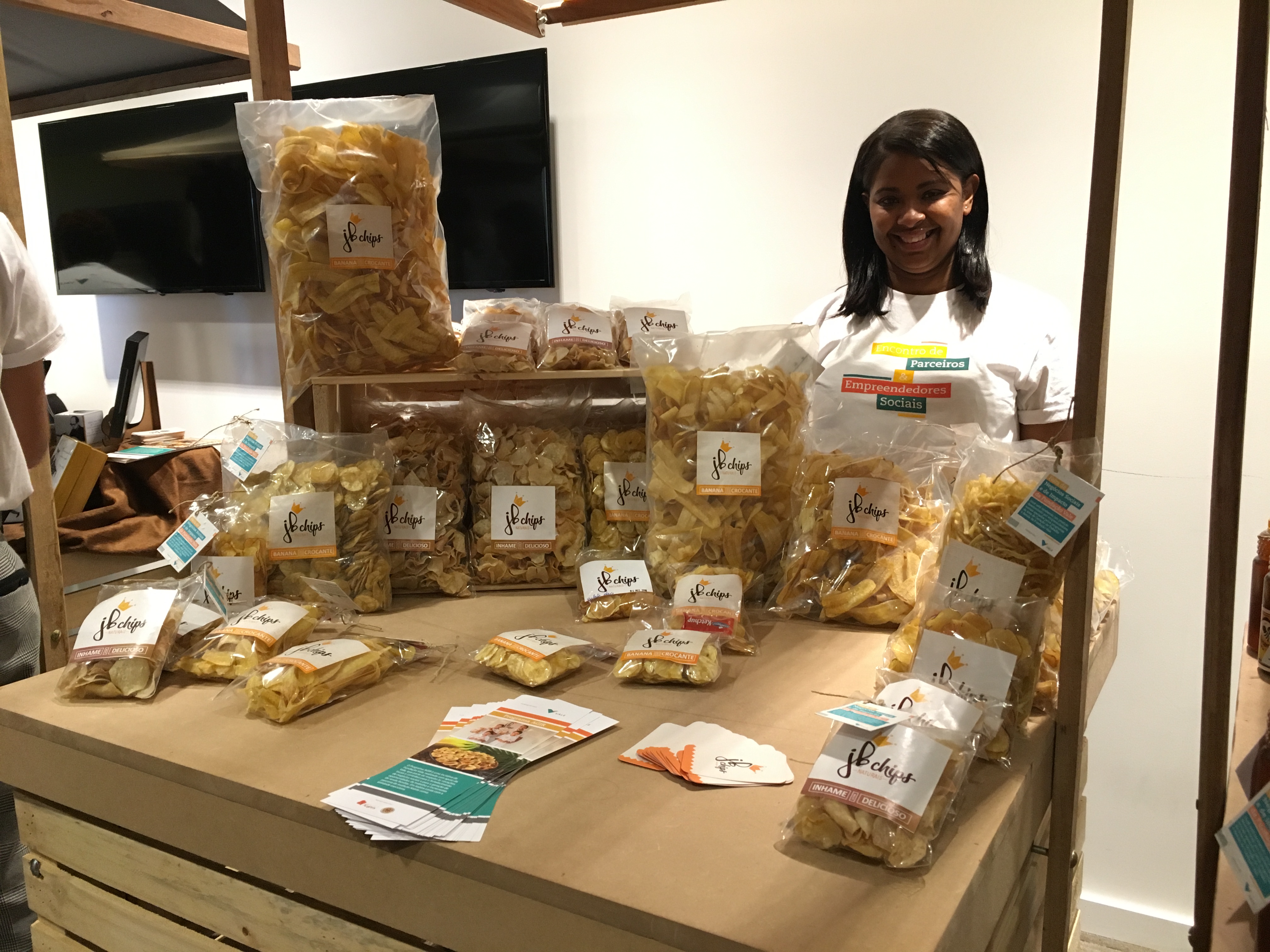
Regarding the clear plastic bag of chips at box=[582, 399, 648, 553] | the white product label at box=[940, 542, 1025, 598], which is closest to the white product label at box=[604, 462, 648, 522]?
the clear plastic bag of chips at box=[582, 399, 648, 553]

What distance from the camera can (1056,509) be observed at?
2.66 ft

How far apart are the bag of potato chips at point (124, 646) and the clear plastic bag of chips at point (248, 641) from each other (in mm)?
41

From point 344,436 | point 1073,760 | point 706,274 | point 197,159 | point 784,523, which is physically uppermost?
point 197,159

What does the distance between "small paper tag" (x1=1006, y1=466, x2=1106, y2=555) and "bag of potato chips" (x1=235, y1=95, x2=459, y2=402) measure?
2.85ft

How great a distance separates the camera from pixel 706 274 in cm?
277

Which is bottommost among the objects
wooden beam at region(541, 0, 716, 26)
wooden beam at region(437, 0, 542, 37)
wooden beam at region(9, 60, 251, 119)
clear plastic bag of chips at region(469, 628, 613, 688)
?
clear plastic bag of chips at region(469, 628, 613, 688)

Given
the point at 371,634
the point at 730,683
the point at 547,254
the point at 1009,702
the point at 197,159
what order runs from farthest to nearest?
the point at 197,159 < the point at 547,254 < the point at 371,634 < the point at 730,683 < the point at 1009,702

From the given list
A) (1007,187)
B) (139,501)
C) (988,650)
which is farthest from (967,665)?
(139,501)

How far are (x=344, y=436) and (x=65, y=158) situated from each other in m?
3.55

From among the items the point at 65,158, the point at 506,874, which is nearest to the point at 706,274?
the point at 506,874

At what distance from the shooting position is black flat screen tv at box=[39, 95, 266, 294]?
3.49 m

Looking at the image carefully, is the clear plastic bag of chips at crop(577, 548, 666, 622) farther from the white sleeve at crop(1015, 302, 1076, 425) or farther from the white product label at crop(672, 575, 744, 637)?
the white sleeve at crop(1015, 302, 1076, 425)

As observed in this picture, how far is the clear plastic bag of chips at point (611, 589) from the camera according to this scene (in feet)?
4.13

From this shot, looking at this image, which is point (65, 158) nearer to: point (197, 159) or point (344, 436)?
point (197, 159)
